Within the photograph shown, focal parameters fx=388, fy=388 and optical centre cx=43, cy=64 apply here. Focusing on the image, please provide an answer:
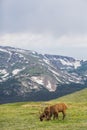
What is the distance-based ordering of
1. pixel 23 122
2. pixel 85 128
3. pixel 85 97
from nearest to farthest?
1. pixel 85 128
2. pixel 23 122
3. pixel 85 97

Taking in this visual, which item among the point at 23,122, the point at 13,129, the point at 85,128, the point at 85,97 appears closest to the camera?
the point at 85,128

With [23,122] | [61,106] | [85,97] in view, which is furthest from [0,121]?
[85,97]

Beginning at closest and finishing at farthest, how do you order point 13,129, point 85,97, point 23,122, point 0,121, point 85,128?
point 85,128, point 13,129, point 23,122, point 0,121, point 85,97

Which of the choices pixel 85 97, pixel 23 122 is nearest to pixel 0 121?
pixel 23 122

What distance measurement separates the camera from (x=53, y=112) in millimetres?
51625

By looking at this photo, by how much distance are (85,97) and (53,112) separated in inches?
3791

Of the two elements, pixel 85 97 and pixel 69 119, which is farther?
pixel 85 97

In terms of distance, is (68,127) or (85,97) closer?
(68,127)

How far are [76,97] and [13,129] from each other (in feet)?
356

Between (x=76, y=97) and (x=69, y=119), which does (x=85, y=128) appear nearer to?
(x=69, y=119)

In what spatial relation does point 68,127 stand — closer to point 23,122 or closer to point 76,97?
point 23,122

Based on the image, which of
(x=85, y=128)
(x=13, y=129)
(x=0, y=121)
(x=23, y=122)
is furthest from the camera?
(x=0, y=121)

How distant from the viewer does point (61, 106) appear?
5194 cm

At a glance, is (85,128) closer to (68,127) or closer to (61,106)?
(68,127)
